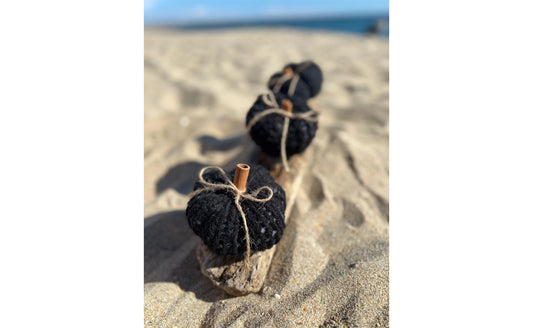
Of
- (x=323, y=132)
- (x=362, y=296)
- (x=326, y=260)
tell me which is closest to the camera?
(x=362, y=296)

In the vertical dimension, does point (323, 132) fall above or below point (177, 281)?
above

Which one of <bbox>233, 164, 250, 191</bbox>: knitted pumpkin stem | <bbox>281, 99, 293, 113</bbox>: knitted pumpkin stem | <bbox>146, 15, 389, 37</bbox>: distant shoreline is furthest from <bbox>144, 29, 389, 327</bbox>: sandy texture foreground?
<bbox>146, 15, 389, 37</bbox>: distant shoreline

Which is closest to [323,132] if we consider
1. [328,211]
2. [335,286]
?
[328,211]

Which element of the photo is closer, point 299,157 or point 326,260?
point 326,260

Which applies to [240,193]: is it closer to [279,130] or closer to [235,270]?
[235,270]

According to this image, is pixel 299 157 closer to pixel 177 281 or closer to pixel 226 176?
pixel 226 176

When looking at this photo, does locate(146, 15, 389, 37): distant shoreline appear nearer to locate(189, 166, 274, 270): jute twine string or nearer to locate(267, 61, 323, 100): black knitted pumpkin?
locate(267, 61, 323, 100): black knitted pumpkin
